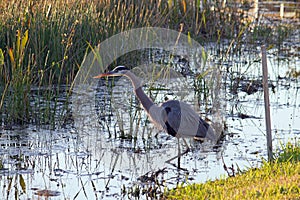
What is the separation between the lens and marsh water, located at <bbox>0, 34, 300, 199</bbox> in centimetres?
517

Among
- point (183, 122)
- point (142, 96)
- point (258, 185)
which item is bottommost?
point (258, 185)

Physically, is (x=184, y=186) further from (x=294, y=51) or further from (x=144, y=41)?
(x=294, y=51)

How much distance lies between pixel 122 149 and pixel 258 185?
1.92 metres

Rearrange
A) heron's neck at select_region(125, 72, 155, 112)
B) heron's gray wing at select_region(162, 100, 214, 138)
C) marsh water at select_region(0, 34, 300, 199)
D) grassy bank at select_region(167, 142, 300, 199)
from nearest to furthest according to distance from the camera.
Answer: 1. grassy bank at select_region(167, 142, 300, 199)
2. marsh water at select_region(0, 34, 300, 199)
3. heron's gray wing at select_region(162, 100, 214, 138)
4. heron's neck at select_region(125, 72, 155, 112)

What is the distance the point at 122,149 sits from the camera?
617 cm

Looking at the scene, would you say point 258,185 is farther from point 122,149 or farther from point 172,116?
point 122,149

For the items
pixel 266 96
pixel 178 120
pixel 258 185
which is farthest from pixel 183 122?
pixel 258 185

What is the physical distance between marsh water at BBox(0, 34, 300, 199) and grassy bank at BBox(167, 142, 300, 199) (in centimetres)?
28

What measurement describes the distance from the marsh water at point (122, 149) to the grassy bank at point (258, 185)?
28 centimetres

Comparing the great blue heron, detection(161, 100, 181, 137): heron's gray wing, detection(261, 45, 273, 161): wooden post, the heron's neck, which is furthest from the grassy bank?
the heron's neck

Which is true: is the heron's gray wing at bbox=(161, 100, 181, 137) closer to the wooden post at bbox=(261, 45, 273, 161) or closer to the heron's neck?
the heron's neck

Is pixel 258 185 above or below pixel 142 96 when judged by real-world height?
below

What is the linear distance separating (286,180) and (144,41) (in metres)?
4.77

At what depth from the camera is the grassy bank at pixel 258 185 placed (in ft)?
14.3
